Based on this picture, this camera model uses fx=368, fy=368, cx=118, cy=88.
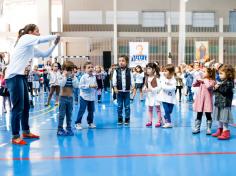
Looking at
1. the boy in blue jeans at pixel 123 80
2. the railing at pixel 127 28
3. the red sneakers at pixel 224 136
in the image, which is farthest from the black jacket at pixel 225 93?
the railing at pixel 127 28

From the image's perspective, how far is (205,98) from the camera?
652cm

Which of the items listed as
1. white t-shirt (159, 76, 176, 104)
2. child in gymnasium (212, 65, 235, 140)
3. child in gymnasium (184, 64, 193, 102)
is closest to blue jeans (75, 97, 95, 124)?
white t-shirt (159, 76, 176, 104)

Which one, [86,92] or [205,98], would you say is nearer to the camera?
[205,98]

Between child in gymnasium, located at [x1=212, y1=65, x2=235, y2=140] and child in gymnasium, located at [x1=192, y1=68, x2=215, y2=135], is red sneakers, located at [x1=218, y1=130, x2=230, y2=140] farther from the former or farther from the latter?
child in gymnasium, located at [x1=192, y1=68, x2=215, y2=135]

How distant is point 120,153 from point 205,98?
2194mm

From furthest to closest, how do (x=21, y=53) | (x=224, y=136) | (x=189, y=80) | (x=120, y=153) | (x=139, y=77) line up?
(x=139, y=77) → (x=189, y=80) → (x=224, y=136) → (x=21, y=53) → (x=120, y=153)

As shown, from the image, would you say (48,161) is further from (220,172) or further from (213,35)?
(213,35)

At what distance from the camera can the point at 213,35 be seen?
23047 millimetres

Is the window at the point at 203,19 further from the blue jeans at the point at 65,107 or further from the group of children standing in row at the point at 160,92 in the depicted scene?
the blue jeans at the point at 65,107

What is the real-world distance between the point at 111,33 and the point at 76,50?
3.44 m

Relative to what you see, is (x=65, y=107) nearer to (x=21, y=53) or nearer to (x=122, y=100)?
(x=21, y=53)

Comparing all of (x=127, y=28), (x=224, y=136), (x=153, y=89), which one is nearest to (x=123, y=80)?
(x=153, y=89)

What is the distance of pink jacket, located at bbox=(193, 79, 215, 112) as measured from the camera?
647 cm

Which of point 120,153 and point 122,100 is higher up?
point 122,100
